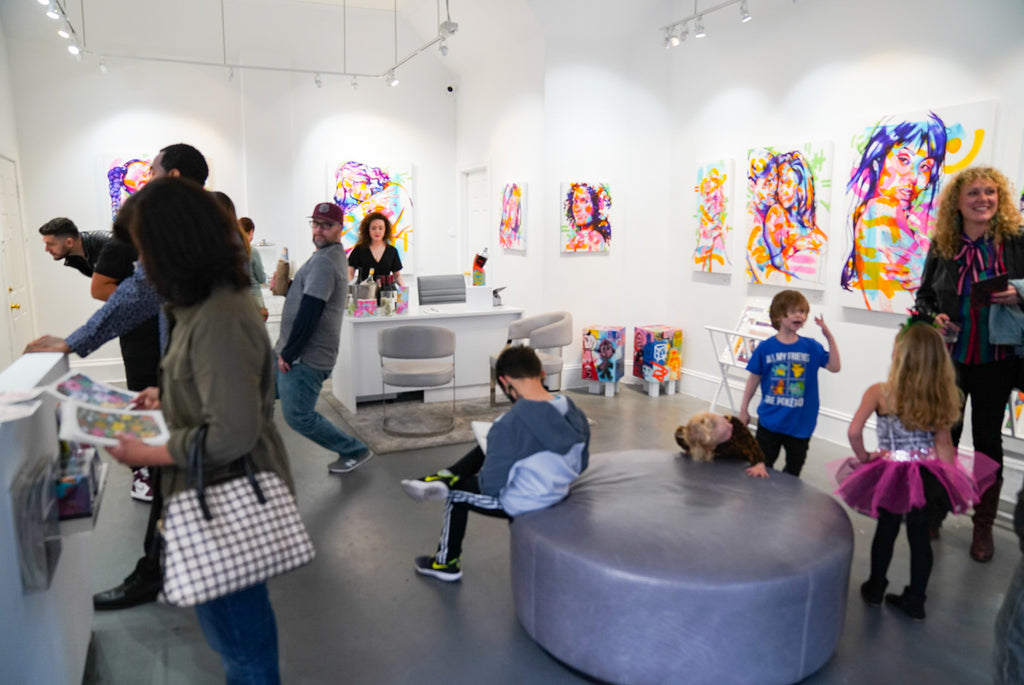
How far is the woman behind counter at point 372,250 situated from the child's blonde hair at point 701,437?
4054 mm

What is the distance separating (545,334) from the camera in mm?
6094

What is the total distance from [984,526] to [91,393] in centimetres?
383

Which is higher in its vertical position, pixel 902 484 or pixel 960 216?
pixel 960 216

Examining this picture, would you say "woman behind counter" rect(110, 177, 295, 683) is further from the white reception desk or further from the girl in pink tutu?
the white reception desk

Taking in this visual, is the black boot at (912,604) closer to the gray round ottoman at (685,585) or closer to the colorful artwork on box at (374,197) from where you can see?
the gray round ottoman at (685,585)

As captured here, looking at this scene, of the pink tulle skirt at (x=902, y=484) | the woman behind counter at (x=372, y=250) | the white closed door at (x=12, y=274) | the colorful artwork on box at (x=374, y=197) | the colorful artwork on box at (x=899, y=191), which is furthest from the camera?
the colorful artwork on box at (x=374, y=197)

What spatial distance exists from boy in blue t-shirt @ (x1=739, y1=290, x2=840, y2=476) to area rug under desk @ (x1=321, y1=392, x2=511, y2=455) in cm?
240

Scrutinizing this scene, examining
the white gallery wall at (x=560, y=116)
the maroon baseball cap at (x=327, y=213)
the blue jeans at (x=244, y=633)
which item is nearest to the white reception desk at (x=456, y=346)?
the white gallery wall at (x=560, y=116)

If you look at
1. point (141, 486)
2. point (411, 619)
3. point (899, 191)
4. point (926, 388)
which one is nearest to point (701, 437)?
point (926, 388)

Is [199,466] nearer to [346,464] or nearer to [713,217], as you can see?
[346,464]

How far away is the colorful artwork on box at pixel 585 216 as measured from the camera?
6.92 m

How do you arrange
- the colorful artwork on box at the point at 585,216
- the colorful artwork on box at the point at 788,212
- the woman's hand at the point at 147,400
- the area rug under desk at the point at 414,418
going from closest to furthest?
the woman's hand at the point at 147,400
the area rug under desk at the point at 414,418
the colorful artwork on box at the point at 788,212
the colorful artwork on box at the point at 585,216

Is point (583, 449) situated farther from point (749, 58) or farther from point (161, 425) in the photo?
point (749, 58)

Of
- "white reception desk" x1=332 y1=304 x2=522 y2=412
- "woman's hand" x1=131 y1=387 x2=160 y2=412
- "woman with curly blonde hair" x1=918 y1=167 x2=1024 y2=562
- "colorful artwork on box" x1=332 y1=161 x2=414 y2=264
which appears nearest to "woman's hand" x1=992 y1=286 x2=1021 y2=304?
"woman with curly blonde hair" x1=918 y1=167 x2=1024 y2=562
